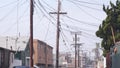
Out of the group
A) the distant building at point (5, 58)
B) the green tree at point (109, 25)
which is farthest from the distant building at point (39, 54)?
the green tree at point (109, 25)

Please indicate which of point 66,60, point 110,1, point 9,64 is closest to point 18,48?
point 9,64

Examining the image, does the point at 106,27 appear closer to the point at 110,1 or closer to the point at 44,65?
the point at 110,1

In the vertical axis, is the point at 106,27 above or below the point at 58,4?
below

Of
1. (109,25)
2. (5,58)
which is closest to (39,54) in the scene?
(5,58)

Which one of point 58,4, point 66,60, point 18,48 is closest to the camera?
point 58,4

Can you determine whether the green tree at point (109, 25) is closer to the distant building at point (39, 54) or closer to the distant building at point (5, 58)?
the distant building at point (5, 58)

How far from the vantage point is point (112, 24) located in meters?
35.0

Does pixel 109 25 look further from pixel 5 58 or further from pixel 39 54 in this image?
pixel 39 54

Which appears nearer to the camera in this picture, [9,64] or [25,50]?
[9,64]

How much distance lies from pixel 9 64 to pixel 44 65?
124ft

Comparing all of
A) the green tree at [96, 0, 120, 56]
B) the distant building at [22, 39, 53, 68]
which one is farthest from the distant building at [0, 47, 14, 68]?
the distant building at [22, 39, 53, 68]

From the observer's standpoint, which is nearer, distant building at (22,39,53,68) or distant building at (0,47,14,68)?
distant building at (0,47,14,68)

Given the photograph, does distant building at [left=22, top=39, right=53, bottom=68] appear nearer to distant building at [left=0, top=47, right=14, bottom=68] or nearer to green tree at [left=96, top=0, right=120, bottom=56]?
distant building at [left=0, top=47, right=14, bottom=68]

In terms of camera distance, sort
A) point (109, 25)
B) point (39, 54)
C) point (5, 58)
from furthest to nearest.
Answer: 1. point (39, 54)
2. point (5, 58)
3. point (109, 25)
